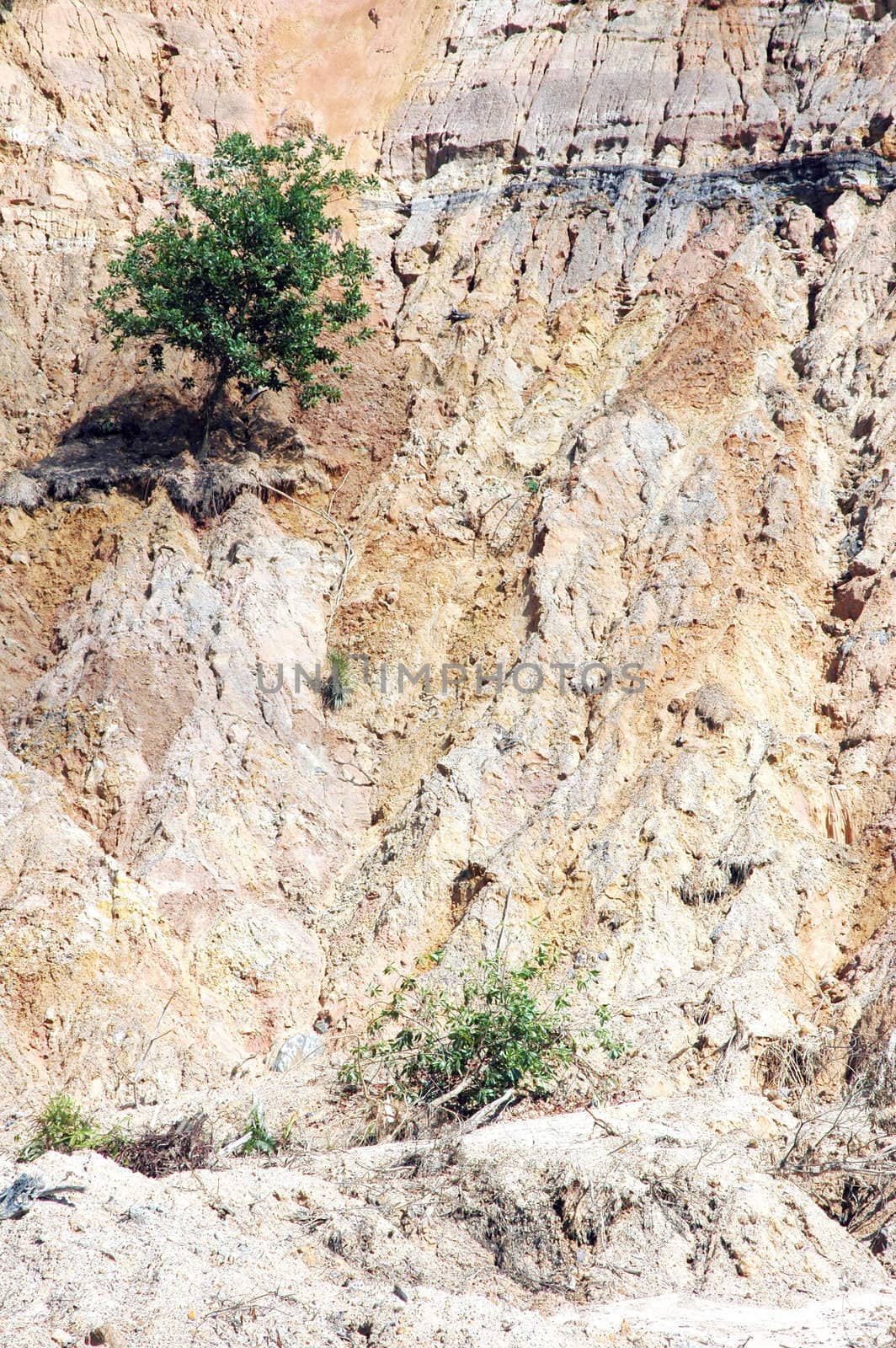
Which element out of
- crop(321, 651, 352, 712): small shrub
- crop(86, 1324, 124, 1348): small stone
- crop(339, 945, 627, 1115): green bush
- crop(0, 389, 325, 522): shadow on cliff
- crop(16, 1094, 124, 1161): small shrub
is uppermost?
crop(0, 389, 325, 522): shadow on cliff

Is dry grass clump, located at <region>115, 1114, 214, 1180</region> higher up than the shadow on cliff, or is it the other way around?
the shadow on cliff

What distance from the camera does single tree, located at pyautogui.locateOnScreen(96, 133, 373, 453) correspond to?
14.6m

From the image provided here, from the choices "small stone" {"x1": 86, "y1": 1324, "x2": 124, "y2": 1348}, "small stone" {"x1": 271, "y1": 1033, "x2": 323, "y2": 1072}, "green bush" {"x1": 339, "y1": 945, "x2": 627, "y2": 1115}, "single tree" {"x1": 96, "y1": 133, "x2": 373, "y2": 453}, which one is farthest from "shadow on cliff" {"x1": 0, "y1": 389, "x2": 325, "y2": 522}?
"small stone" {"x1": 86, "y1": 1324, "x2": 124, "y2": 1348}

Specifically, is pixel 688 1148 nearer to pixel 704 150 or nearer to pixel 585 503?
pixel 585 503

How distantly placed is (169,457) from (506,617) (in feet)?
17.0

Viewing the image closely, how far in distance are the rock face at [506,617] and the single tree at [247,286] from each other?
35.5 inches

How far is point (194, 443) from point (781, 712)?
338 inches

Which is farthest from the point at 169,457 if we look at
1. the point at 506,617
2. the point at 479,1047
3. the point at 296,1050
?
the point at 479,1047

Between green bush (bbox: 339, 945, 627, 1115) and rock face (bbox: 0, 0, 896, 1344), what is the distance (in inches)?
21.0

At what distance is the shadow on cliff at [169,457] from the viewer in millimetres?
14039

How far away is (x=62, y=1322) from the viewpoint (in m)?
5.19

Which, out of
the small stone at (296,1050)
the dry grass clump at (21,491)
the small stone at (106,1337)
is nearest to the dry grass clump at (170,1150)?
the small stone at (296,1050)

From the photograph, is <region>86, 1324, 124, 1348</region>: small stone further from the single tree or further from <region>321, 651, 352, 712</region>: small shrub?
the single tree

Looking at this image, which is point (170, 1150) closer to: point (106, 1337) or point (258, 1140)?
point (258, 1140)
